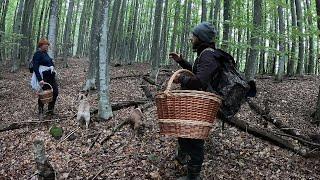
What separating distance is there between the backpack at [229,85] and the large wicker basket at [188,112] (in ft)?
1.34

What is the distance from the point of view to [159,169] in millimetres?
5766

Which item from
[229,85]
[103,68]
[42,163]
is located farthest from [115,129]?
[229,85]

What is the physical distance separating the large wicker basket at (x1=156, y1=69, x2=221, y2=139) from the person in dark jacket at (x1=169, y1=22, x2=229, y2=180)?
19 cm

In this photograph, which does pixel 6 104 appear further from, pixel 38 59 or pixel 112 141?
pixel 112 141

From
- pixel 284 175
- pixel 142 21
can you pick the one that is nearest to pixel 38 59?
pixel 284 175

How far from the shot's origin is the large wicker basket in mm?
4203

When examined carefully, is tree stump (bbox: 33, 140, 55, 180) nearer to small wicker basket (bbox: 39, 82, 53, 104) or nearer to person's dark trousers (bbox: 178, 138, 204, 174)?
person's dark trousers (bbox: 178, 138, 204, 174)

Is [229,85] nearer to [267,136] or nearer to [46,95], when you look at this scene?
[267,136]

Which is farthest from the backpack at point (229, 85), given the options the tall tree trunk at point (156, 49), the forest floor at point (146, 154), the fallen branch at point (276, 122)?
the tall tree trunk at point (156, 49)

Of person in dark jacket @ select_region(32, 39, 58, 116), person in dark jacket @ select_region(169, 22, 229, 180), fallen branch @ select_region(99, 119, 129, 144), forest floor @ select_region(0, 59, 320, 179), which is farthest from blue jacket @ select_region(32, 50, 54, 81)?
person in dark jacket @ select_region(169, 22, 229, 180)

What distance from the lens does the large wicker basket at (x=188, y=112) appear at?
4203 mm

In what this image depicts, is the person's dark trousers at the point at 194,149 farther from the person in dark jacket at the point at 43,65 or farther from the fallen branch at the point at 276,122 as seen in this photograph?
the person in dark jacket at the point at 43,65

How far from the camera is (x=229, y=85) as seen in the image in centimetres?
464

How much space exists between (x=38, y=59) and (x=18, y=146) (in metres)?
2.40
